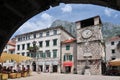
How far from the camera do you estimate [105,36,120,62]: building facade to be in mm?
49584

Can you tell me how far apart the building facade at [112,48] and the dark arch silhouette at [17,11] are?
4779cm

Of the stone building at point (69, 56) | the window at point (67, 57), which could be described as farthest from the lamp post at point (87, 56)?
the window at point (67, 57)

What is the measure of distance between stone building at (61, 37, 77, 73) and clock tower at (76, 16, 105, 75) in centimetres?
182

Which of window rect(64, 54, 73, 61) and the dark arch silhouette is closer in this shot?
the dark arch silhouette

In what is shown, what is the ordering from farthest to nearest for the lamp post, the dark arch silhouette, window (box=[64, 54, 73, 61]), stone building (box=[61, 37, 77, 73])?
window (box=[64, 54, 73, 61])
stone building (box=[61, 37, 77, 73])
the lamp post
the dark arch silhouette

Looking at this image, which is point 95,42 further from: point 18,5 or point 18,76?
point 18,5

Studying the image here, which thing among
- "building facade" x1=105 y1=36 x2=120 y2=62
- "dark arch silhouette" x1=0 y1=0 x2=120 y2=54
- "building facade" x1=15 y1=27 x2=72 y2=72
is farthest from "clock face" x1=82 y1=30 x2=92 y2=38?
"dark arch silhouette" x1=0 y1=0 x2=120 y2=54

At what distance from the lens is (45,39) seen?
5381cm

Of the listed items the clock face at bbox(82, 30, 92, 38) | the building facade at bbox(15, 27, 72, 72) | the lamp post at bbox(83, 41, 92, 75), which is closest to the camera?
the lamp post at bbox(83, 41, 92, 75)

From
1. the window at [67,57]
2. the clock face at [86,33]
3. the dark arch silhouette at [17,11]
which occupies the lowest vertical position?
the window at [67,57]

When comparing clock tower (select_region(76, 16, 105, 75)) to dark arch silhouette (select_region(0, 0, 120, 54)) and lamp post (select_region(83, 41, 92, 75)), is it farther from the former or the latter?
dark arch silhouette (select_region(0, 0, 120, 54))

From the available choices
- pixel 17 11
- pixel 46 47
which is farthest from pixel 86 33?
pixel 17 11

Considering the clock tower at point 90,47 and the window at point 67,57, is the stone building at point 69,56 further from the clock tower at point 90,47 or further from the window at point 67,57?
the clock tower at point 90,47

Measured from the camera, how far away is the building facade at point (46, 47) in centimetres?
5050
